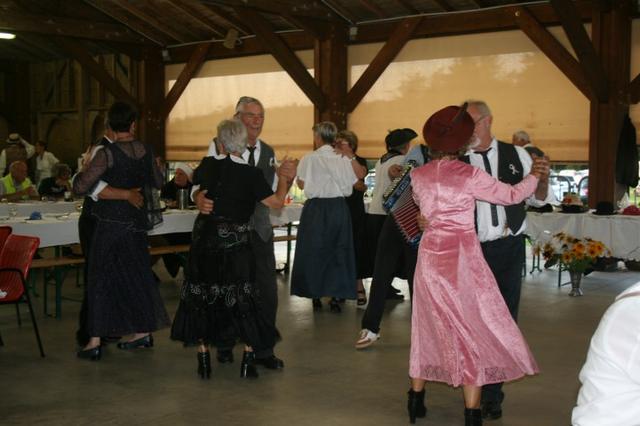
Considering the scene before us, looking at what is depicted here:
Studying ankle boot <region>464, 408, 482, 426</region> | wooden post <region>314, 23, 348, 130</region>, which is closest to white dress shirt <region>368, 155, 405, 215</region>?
ankle boot <region>464, 408, 482, 426</region>

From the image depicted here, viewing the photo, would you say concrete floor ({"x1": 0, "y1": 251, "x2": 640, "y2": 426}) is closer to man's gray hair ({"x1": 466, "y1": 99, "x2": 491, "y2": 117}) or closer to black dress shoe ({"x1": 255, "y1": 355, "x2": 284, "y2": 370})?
black dress shoe ({"x1": 255, "y1": 355, "x2": 284, "y2": 370})

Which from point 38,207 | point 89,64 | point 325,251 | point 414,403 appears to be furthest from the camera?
point 89,64

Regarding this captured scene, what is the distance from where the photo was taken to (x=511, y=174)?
386cm

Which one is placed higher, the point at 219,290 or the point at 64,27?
the point at 64,27

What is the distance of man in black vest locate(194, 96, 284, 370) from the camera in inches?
188

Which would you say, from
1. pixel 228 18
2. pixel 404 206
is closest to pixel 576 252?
pixel 404 206

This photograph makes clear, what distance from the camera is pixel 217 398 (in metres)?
4.32

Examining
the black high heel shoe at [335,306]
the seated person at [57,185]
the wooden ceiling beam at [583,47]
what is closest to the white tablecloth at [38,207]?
the seated person at [57,185]

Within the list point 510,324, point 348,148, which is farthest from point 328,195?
point 510,324

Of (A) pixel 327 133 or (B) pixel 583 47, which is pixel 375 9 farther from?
(A) pixel 327 133

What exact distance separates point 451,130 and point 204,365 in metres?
1.98

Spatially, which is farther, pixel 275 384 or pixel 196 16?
pixel 196 16

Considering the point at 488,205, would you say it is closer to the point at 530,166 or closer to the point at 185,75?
the point at 530,166

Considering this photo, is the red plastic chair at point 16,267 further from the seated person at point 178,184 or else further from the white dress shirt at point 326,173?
the seated person at point 178,184
